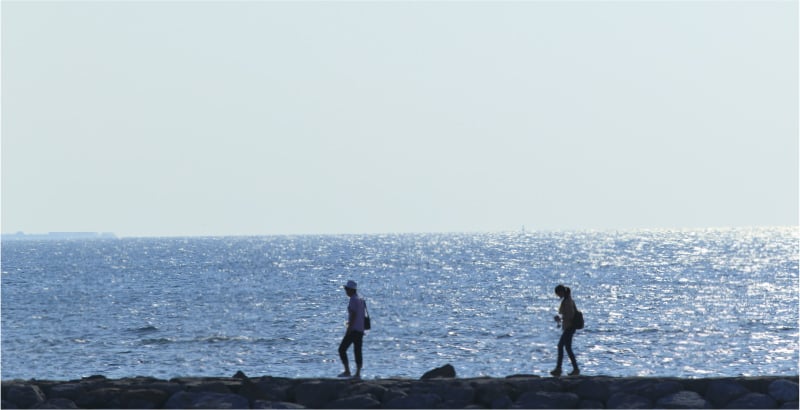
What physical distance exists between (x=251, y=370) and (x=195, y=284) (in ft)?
183

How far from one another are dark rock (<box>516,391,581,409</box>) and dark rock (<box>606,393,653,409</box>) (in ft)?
1.72

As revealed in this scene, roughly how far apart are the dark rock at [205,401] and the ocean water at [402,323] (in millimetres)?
11467

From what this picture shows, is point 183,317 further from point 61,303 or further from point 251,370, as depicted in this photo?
point 251,370

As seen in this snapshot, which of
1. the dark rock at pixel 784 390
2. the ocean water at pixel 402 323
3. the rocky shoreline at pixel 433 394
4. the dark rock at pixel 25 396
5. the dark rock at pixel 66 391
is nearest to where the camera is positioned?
the rocky shoreline at pixel 433 394

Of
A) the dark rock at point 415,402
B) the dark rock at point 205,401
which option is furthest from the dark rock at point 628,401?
the dark rock at point 205,401

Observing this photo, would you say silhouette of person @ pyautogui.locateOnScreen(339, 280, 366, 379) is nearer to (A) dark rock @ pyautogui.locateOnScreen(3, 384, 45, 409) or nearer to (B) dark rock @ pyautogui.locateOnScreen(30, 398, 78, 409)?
(B) dark rock @ pyautogui.locateOnScreen(30, 398, 78, 409)

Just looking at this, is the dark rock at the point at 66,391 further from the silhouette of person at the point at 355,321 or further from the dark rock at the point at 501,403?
the dark rock at the point at 501,403

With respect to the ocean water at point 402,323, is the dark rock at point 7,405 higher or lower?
higher

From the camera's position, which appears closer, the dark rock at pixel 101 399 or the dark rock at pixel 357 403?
the dark rock at pixel 357 403

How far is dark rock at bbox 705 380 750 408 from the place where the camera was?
1897 centimetres

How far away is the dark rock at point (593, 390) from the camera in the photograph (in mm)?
18891

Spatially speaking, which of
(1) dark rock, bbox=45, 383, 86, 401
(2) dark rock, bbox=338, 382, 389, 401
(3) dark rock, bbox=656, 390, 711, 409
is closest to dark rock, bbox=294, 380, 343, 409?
(2) dark rock, bbox=338, 382, 389, 401

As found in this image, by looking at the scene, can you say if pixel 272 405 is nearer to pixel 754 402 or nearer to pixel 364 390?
pixel 364 390

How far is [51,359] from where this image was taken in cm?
3816
